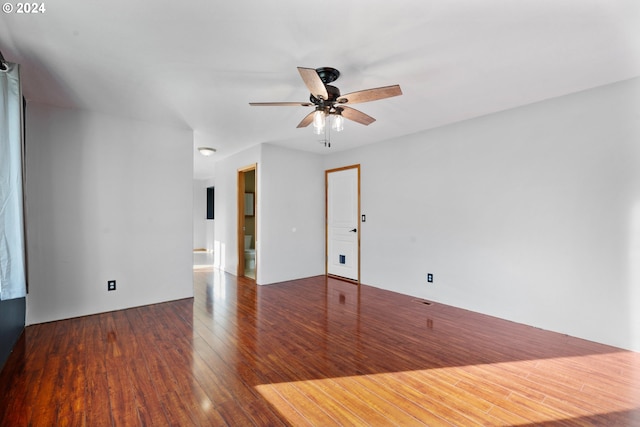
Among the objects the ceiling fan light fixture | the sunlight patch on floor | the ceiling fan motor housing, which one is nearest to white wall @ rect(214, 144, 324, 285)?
the ceiling fan light fixture

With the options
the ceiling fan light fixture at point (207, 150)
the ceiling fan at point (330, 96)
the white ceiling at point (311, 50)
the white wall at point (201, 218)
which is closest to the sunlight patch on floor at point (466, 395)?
the ceiling fan at point (330, 96)

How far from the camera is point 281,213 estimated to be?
525 centimetres

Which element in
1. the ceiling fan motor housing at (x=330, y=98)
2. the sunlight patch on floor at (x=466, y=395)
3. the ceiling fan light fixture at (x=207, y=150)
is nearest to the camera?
the sunlight patch on floor at (x=466, y=395)

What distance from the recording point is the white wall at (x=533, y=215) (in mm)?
2746

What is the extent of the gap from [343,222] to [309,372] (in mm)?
3459

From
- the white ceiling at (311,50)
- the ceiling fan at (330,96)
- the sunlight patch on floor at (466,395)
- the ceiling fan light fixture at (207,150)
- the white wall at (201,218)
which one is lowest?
the sunlight patch on floor at (466,395)

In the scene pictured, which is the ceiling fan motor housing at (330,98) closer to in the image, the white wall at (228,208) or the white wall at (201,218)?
the white wall at (228,208)

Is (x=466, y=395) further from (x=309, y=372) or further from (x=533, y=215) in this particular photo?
(x=533, y=215)

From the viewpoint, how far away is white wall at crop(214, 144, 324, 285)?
505cm

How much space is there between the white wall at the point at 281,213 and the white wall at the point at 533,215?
5.34 feet

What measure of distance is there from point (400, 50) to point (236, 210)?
14.1 ft

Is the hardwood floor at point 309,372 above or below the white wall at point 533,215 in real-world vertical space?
below

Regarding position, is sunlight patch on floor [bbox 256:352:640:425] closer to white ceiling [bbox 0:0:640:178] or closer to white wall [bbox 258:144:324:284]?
white ceiling [bbox 0:0:640:178]

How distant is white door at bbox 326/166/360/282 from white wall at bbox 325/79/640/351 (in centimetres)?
77
